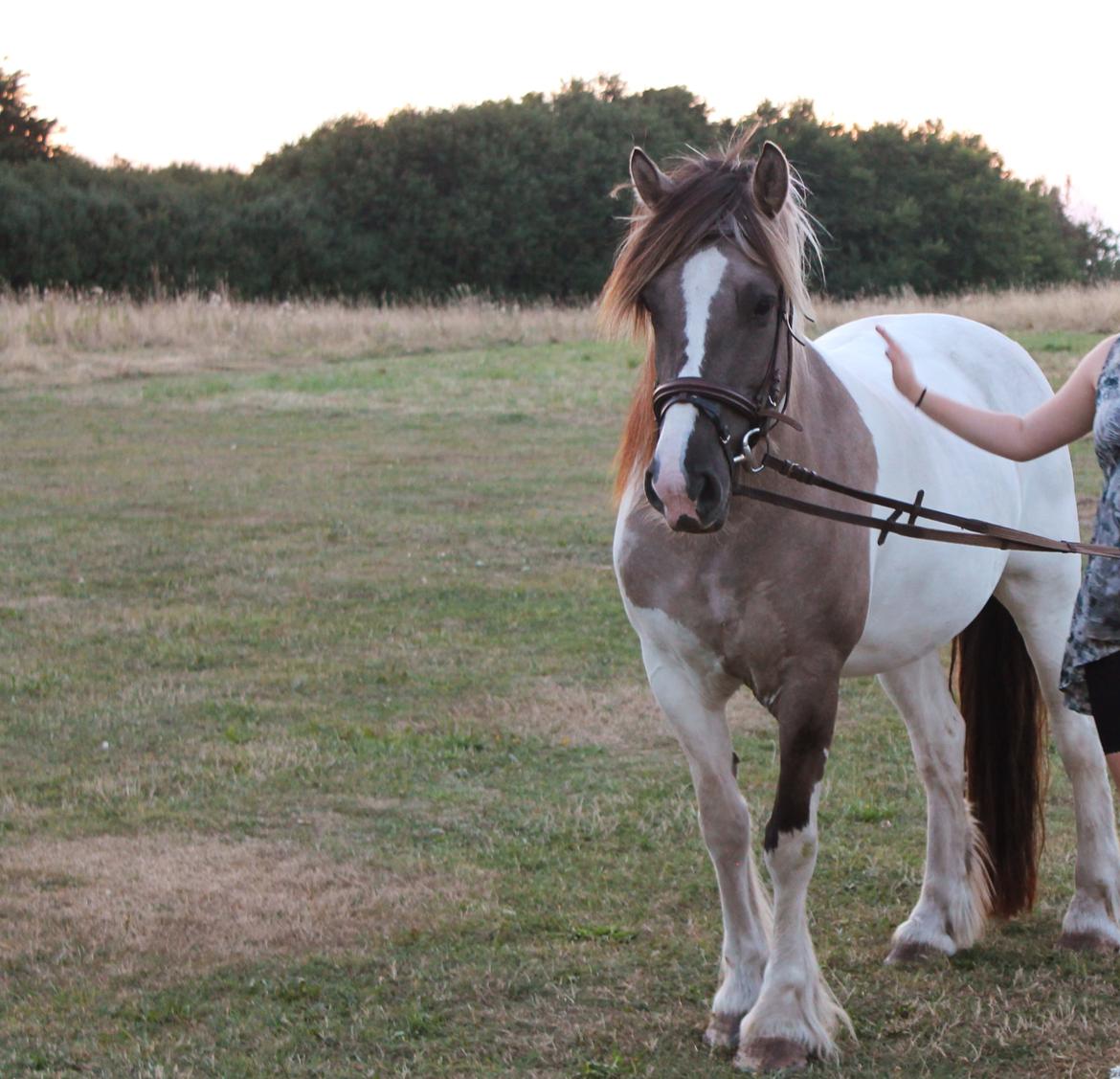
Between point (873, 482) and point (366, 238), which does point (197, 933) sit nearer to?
point (873, 482)

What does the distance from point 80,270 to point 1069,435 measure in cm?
2964

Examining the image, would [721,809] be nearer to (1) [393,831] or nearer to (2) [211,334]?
(1) [393,831]

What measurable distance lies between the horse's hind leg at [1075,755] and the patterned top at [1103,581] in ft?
3.75

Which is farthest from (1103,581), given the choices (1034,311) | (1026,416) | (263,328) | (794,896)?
(263,328)

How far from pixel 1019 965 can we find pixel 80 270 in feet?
96.0

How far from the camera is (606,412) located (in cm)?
1523

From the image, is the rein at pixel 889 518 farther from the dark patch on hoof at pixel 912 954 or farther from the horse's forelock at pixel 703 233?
the dark patch on hoof at pixel 912 954

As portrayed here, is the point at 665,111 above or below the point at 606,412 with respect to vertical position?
above

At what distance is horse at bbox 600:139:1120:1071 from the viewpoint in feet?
9.32

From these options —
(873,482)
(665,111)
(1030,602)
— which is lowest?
(1030,602)

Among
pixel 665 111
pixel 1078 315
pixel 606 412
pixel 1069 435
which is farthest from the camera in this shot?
pixel 665 111

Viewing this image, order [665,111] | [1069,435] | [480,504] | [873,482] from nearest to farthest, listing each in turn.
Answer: [1069,435] → [873,482] → [480,504] → [665,111]

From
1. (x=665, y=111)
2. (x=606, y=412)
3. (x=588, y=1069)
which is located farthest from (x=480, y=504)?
(x=665, y=111)

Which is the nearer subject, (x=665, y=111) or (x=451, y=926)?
(x=451, y=926)
